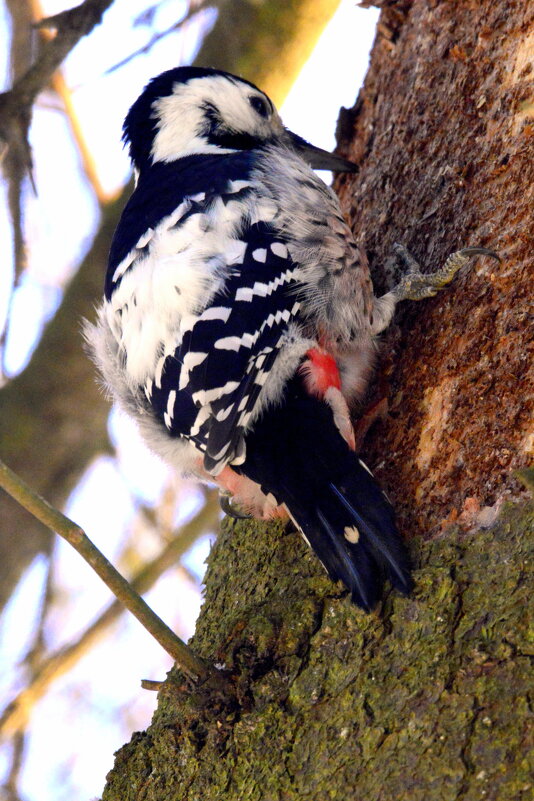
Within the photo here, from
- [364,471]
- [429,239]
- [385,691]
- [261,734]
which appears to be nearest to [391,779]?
[385,691]

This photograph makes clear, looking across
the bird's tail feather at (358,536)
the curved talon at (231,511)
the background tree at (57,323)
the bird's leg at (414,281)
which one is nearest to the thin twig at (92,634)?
the background tree at (57,323)

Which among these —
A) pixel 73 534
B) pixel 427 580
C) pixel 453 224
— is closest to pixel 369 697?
pixel 427 580

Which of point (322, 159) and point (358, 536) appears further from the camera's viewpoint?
point (322, 159)

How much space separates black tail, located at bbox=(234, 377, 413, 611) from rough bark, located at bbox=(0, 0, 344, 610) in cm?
144

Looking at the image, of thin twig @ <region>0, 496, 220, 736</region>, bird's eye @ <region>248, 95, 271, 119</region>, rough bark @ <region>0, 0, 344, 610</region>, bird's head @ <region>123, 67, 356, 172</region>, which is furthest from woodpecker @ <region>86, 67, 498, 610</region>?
thin twig @ <region>0, 496, 220, 736</region>

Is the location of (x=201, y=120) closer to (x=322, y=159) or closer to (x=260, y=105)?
(x=260, y=105)

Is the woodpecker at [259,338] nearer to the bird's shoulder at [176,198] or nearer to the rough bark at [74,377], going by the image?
the bird's shoulder at [176,198]

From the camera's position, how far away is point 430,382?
2.02 meters

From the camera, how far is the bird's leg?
2086 millimetres

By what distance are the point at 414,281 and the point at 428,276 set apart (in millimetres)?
44

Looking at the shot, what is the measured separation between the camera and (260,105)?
118 inches

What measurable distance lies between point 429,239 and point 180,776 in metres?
1.44

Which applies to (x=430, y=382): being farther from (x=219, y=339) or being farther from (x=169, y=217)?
(x=169, y=217)

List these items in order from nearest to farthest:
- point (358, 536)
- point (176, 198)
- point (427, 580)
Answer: point (427, 580) < point (358, 536) < point (176, 198)
